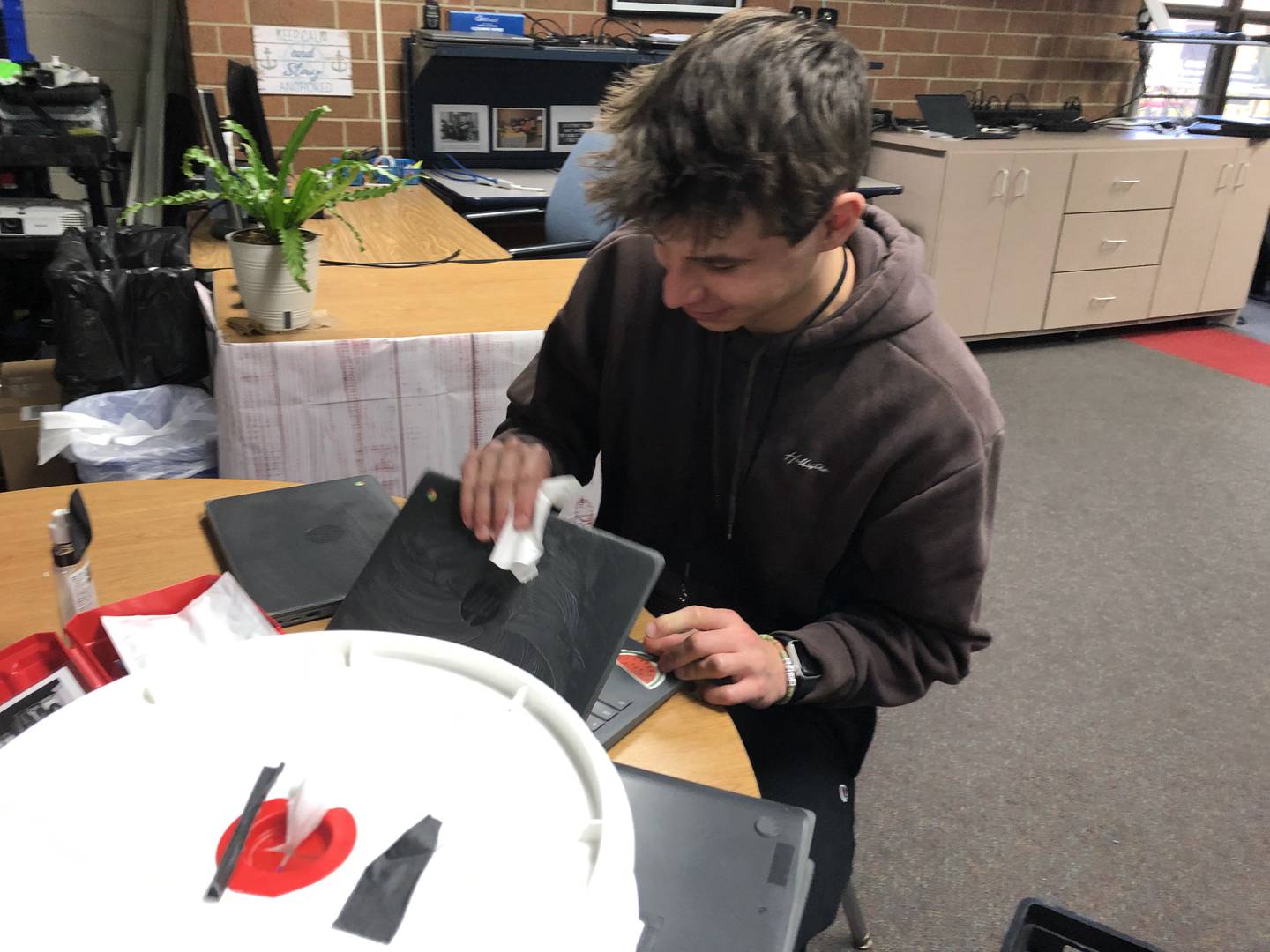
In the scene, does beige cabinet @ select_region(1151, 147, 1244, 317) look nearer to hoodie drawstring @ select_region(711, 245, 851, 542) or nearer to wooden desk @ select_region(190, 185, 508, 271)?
wooden desk @ select_region(190, 185, 508, 271)

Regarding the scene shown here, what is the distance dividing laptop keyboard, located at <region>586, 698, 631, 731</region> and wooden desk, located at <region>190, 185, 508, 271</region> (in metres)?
1.62

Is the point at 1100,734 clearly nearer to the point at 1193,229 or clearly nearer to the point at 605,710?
the point at 605,710

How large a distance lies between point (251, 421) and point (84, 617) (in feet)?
3.22

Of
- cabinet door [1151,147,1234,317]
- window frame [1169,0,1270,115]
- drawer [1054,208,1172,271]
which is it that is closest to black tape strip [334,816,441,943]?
drawer [1054,208,1172,271]

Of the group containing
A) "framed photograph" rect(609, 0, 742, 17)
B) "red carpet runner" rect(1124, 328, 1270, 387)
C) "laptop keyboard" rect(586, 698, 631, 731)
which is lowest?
"red carpet runner" rect(1124, 328, 1270, 387)

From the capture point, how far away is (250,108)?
6.35ft

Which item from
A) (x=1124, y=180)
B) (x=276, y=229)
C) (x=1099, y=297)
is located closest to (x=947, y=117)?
(x=1124, y=180)

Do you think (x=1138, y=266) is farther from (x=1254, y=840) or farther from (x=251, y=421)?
(x=251, y=421)

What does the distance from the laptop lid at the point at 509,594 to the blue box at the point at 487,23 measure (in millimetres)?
2654

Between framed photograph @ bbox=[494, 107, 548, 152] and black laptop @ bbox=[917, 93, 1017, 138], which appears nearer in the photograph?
framed photograph @ bbox=[494, 107, 548, 152]

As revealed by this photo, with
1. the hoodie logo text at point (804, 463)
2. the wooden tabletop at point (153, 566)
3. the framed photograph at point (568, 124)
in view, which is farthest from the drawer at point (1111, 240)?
the wooden tabletop at point (153, 566)

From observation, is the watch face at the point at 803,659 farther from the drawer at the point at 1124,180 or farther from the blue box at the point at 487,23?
the drawer at the point at 1124,180

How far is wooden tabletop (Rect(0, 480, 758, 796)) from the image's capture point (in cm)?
73

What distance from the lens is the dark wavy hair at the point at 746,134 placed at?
780 mm
